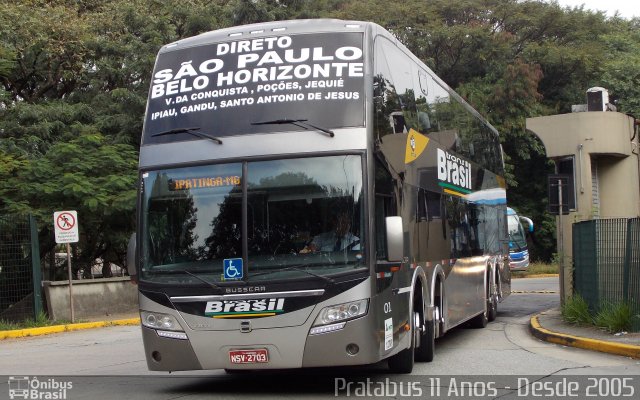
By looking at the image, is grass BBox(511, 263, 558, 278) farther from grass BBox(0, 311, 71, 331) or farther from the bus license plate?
the bus license plate

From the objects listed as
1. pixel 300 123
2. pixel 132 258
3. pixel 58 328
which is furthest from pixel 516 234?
pixel 132 258

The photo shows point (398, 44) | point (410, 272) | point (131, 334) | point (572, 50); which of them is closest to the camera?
point (410, 272)

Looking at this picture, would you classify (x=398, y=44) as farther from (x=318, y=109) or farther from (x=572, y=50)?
(x=572, y=50)

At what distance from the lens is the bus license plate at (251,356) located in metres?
8.98

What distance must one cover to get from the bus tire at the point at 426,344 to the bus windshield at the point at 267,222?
3064 mm

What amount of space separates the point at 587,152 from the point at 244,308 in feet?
39.3

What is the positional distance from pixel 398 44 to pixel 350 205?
3439mm

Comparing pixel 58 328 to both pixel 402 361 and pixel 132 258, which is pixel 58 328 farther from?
pixel 402 361

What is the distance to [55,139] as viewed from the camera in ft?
85.4

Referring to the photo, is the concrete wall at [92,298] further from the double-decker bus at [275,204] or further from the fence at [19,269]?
the double-decker bus at [275,204]

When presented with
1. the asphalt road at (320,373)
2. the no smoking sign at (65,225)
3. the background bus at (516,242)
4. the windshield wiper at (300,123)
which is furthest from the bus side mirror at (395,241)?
the background bus at (516,242)

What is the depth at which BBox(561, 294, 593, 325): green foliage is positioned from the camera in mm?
15172

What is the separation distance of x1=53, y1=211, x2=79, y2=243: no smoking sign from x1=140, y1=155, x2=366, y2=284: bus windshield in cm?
1147

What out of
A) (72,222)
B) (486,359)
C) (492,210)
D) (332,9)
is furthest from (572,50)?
(486,359)
